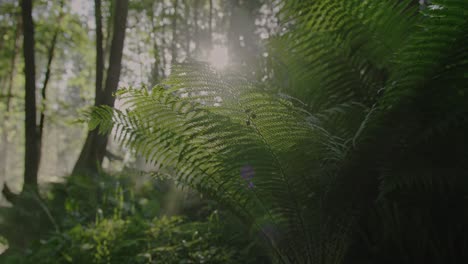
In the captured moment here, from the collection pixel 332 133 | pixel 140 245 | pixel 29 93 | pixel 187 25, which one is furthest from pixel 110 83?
pixel 187 25

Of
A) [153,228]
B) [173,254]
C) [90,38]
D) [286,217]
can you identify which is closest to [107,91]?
[153,228]

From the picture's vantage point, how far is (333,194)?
1.63 meters

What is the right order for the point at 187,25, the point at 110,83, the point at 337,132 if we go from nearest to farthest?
the point at 337,132, the point at 110,83, the point at 187,25

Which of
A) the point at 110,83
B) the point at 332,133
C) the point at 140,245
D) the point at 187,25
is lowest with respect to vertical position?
the point at 140,245

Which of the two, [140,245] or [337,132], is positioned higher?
[337,132]

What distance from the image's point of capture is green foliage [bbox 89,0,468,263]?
4.77ft

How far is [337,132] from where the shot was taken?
1.86 metres

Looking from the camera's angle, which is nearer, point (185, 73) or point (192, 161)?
point (185, 73)

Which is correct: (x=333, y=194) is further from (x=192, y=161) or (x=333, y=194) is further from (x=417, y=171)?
(x=192, y=161)

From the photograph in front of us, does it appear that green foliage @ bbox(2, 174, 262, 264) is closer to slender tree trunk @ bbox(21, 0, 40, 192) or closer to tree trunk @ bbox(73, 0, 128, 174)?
tree trunk @ bbox(73, 0, 128, 174)

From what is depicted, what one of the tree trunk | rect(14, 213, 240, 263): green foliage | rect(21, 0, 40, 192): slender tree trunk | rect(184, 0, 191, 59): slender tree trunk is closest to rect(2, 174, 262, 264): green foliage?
rect(14, 213, 240, 263): green foliage

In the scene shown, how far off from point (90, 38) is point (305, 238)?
564 inches

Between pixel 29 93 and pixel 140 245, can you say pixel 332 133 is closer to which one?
pixel 140 245

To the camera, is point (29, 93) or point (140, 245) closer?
point (140, 245)
